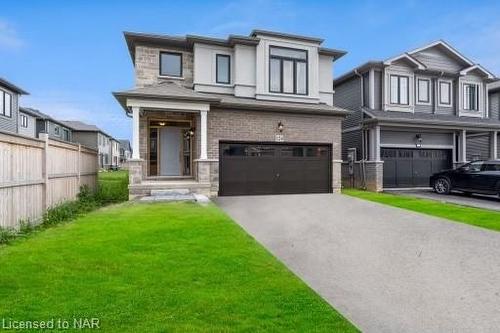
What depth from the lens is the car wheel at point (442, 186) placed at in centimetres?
1594

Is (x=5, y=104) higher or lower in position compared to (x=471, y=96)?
higher

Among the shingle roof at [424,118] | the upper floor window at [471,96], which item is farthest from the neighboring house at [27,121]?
the upper floor window at [471,96]

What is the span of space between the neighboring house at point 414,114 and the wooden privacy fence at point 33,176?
14.1m

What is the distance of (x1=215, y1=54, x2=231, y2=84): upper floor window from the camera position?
15383 mm

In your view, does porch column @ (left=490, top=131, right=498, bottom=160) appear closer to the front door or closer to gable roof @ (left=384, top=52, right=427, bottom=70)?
gable roof @ (left=384, top=52, right=427, bottom=70)

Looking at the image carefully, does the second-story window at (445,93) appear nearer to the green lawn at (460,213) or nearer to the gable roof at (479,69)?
the gable roof at (479,69)

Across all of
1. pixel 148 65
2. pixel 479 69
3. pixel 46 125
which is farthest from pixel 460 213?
pixel 46 125

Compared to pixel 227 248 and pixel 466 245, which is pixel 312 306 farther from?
pixel 466 245

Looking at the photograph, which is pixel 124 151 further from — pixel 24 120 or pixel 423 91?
pixel 423 91

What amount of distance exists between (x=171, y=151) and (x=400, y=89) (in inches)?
535

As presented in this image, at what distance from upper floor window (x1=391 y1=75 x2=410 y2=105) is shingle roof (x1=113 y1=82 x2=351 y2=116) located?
5.58 m

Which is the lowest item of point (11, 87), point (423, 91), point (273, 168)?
point (273, 168)

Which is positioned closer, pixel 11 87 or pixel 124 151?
pixel 11 87

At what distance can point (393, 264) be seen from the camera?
5.31m
